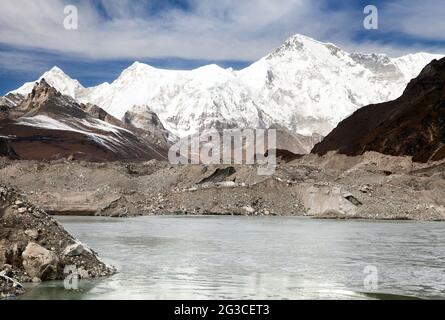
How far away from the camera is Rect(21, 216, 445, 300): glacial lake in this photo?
16922mm

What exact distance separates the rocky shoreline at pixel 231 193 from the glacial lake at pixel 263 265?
2172 centimetres

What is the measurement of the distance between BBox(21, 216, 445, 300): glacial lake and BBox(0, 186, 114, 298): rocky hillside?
694mm

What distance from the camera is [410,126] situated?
110688 mm

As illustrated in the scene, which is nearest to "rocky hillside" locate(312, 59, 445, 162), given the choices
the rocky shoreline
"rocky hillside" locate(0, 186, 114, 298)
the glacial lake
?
the rocky shoreline

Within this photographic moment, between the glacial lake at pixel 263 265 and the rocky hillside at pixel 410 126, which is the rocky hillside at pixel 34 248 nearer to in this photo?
the glacial lake at pixel 263 265

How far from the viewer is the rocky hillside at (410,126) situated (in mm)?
105056

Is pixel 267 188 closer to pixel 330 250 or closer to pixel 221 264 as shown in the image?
pixel 330 250

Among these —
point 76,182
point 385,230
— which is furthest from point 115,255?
point 76,182

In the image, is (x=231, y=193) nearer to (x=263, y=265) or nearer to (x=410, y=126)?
(x=263, y=265)

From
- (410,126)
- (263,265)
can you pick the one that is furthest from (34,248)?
(410,126)

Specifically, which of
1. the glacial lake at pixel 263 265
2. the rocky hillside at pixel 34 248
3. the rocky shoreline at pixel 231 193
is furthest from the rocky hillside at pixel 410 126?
the rocky hillside at pixel 34 248

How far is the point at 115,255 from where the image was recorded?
86.4 feet

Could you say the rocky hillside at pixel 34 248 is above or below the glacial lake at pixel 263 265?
above
